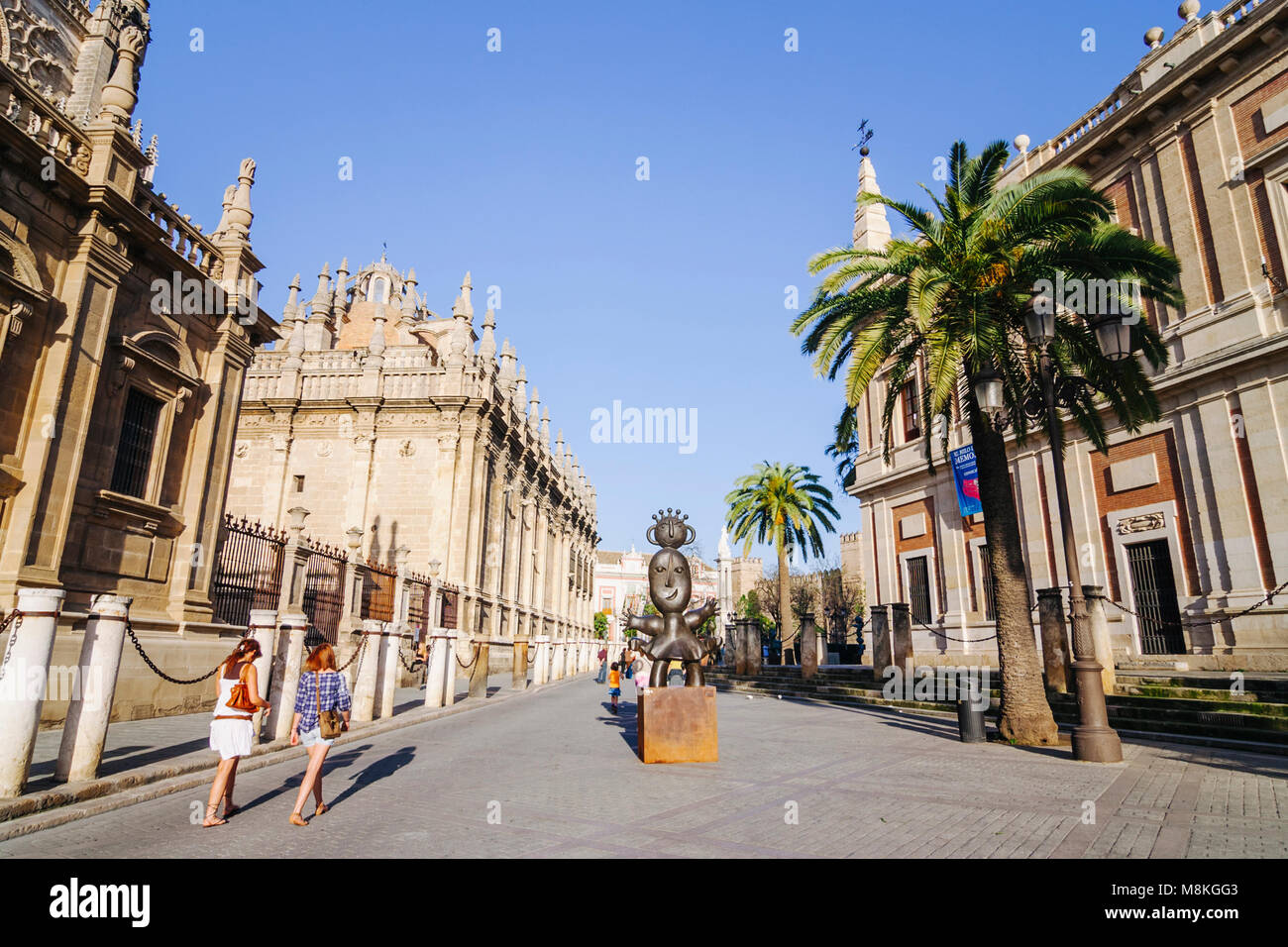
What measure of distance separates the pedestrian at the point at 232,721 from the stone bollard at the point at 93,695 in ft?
5.70

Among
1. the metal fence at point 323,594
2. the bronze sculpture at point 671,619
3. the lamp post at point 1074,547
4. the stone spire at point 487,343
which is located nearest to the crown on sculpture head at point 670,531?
the bronze sculpture at point 671,619

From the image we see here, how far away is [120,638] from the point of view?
22.8 ft

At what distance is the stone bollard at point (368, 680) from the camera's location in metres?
12.2

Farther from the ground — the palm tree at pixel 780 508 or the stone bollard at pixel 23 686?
the palm tree at pixel 780 508

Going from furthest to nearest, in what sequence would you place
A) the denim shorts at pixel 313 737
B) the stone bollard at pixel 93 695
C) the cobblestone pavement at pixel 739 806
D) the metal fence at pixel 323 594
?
the metal fence at pixel 323 594
the stone bollard at pixel 93 695
the denim shorts at pixel 313 737
the cobblestone pavement at pixel 739 806

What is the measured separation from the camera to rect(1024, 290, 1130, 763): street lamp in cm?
830

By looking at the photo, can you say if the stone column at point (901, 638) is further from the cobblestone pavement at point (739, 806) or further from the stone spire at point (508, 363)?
the stone spire at point (508, 363)

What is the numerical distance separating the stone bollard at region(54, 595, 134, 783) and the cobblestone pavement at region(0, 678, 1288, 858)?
2.60 feet

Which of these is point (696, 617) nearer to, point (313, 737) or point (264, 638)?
point (313, 737)

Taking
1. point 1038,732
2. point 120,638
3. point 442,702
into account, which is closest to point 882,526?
point 1038,732

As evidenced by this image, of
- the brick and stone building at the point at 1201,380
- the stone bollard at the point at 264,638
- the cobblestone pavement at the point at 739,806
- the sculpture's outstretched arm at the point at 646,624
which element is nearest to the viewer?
the cobblestone pavement at the point at 739,806

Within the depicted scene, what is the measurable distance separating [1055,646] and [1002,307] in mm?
7644

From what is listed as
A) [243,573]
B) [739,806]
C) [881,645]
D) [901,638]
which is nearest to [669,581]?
[739,806]
